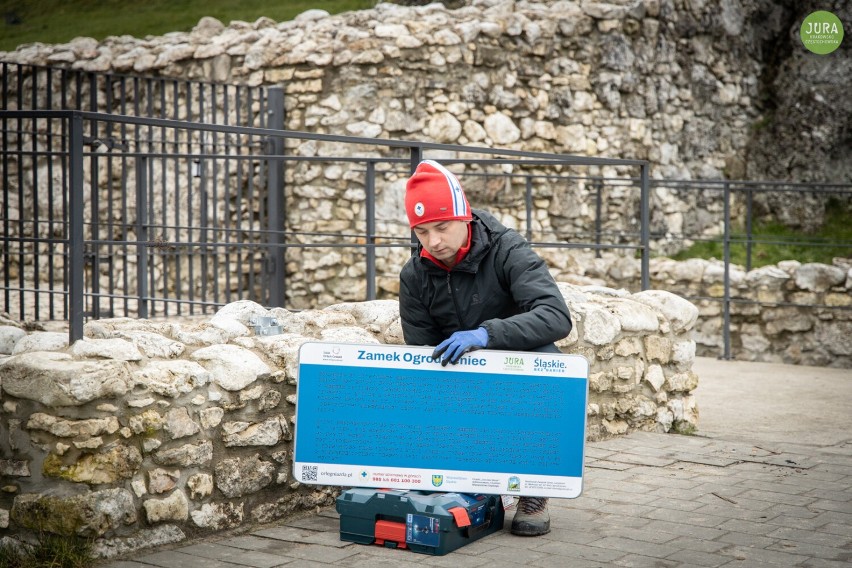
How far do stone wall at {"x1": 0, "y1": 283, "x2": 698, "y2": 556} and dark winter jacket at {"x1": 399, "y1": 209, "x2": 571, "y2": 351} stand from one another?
557mm

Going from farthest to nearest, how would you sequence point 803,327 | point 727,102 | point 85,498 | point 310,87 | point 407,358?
point 727,102 → point 310,87 → point 803,327 → point 407,358 → point 85,498

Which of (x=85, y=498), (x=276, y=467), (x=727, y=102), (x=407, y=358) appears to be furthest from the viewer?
(x=727, y=102)

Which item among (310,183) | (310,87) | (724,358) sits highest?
(310,87)

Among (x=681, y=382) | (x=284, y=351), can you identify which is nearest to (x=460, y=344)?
(x=284, y=351)

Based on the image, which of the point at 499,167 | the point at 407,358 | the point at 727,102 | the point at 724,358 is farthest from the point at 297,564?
the point at 727,102

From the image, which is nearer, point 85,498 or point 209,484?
point 85,498

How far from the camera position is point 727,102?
12961 mm

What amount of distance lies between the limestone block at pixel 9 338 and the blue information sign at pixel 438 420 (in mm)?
1028

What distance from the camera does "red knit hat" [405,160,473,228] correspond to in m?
3.54

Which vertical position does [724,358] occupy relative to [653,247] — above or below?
below

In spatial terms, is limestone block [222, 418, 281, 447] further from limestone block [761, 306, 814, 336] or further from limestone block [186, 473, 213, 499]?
limestone block [761, 306, 814, 336]

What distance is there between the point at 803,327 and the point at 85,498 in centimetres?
803

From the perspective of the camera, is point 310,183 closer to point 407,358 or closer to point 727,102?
point 727,102

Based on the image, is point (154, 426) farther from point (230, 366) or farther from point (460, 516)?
point (460, 516)
